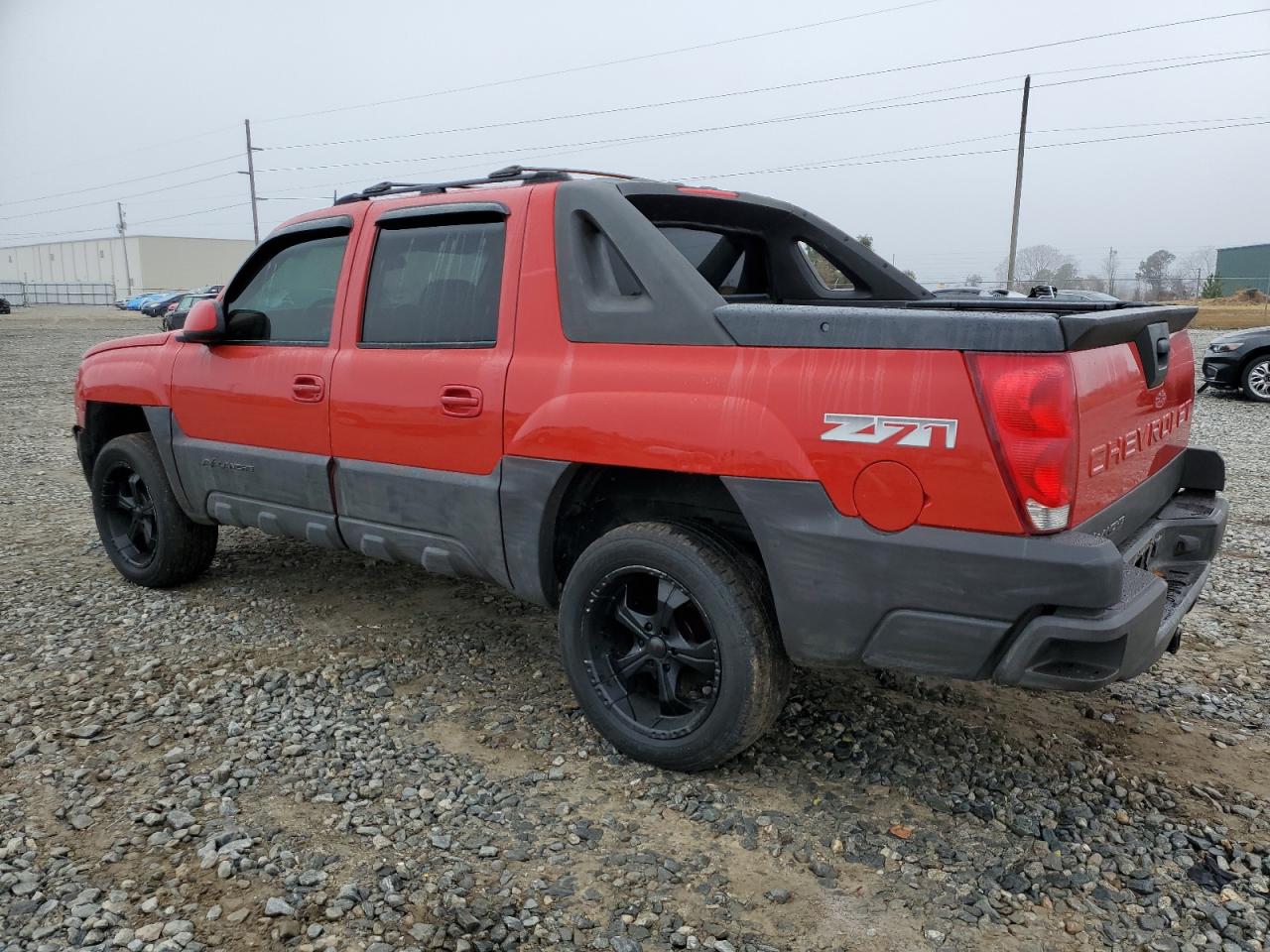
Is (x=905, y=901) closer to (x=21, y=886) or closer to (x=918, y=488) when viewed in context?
(x=918, y=488)

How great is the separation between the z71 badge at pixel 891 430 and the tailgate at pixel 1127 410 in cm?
33

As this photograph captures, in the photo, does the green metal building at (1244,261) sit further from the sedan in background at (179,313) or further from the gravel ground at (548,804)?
the gravel ground at (548,804)

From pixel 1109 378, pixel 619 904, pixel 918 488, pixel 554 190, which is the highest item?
pixel 554 190

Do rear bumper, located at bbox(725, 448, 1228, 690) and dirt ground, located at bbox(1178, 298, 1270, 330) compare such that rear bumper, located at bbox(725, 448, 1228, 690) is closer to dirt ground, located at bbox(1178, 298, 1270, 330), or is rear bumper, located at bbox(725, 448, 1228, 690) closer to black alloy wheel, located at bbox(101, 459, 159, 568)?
black alloy wheel, located at bbox(101, 459, 159, 568)

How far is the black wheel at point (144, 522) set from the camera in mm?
4809

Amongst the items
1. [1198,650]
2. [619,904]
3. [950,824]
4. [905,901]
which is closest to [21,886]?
[619,904]

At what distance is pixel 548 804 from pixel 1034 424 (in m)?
1.82

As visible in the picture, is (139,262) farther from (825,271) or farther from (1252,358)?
(825,271)

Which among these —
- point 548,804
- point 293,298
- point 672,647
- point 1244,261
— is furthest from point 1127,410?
point 1244,261

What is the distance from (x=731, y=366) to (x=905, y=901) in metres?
1.53

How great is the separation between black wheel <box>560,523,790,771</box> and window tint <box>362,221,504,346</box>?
3.29 feet

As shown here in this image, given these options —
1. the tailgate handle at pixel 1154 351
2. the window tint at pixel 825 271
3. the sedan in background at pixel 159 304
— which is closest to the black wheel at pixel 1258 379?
the window tint at pixel 825 271

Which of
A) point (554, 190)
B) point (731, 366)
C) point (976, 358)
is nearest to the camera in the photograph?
point (976, 358)

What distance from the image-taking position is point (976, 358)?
240 cm
